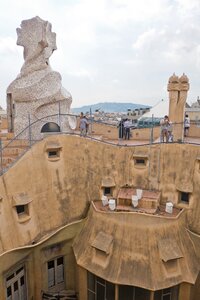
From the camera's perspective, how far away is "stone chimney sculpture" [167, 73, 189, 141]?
20.3 meters

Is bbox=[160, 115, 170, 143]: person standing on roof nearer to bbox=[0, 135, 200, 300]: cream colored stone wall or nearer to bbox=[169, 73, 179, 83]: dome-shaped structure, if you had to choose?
bbox=[0, 135, 200, 300]: cream colored stone wall

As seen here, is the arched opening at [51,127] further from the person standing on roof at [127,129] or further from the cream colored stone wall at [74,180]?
the person standing on roof at [127,129]

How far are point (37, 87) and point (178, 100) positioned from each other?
443 inches

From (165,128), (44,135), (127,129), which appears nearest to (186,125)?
(165,128)

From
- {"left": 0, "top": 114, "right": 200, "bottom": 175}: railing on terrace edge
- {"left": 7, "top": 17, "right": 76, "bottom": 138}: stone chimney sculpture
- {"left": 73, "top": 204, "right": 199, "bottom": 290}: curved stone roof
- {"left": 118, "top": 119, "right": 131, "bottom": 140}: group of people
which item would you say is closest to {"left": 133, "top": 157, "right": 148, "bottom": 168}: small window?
{"left": 0, "top": 114, "right": 200, "bottom": 175}: railing on terrace edge

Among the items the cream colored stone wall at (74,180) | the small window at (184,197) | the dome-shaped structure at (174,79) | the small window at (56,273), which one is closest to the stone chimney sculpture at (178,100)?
the dome-shaped structure at (174,79)

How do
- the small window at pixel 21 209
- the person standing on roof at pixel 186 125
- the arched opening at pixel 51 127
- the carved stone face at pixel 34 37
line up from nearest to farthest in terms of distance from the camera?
1. the small window at pixel 21 209
2. the carved stone face at pixel 34 37
3. the arched opening at pixel 51 127
4. the person standing on roof at pixel 186 125

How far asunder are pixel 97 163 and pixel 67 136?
2904mm

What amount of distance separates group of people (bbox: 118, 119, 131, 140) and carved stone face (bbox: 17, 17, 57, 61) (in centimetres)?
860

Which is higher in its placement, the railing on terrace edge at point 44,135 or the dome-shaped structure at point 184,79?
the dome-shaped structure at point 184,79

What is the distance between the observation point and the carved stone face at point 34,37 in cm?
2122

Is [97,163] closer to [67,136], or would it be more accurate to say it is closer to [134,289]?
[67,136]

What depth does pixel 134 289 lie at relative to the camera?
48.0ft

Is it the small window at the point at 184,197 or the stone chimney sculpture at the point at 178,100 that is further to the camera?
the stone chimney sculpture at the point at 178,100
